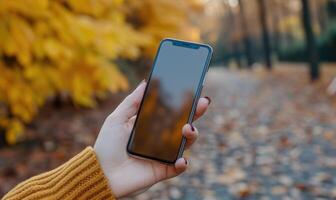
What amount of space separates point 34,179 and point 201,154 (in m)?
5.48

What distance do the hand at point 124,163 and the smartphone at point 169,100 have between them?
1.1 inches

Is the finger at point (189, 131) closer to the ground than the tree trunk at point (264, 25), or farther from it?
farther from it

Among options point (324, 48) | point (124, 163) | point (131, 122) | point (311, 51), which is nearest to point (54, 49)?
point (131, 122)

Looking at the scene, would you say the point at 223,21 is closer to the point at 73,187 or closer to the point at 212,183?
the point at 212,183

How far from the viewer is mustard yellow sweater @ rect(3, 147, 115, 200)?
67.9 inches

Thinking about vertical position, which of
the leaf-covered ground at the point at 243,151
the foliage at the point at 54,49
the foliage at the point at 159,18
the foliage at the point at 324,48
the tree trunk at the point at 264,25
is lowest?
the foliage at the point at 324,48

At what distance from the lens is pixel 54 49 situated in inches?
201

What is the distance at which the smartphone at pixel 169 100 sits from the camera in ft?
5.98

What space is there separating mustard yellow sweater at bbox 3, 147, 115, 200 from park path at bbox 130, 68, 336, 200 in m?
3.31

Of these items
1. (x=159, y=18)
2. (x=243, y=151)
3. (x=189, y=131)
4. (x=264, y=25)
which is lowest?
(x=264, y=25)

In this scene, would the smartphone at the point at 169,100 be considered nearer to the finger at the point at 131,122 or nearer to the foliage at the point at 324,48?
the finger at the point at 131,122

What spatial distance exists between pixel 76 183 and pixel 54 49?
11.7ft

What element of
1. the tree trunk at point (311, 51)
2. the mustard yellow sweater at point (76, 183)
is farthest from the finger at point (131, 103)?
the tree trunk at point (311, 51)

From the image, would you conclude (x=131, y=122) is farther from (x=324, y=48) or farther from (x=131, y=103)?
(x=324, y=48)
